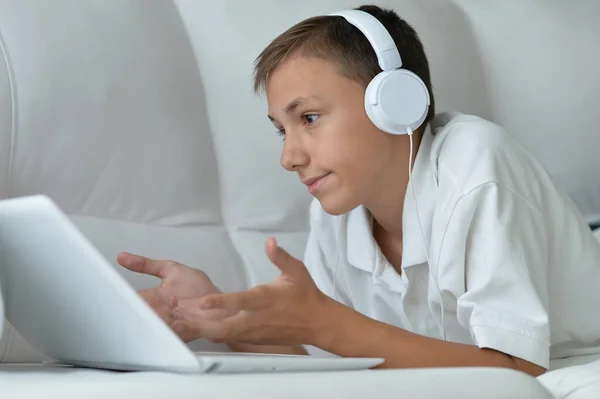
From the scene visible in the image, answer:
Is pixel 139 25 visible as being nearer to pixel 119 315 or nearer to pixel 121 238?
pixel 121 238

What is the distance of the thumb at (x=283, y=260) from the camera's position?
0.80 m

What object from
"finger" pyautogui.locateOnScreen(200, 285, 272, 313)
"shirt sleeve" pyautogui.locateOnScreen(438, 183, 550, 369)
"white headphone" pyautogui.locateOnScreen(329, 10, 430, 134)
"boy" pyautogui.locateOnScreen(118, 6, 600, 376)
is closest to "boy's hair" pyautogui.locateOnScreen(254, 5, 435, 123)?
"boy" pyautogui.locateOnScreen(118, 6, 600, 376)

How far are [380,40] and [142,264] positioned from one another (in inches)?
17.4

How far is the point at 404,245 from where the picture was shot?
1.24 meters

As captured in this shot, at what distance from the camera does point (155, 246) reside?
1.27 m

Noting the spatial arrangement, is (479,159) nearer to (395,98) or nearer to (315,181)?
(395,98)

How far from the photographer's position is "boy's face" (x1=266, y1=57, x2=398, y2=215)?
1.22 metres

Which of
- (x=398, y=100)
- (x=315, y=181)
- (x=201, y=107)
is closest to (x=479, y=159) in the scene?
(x=398, y=100)

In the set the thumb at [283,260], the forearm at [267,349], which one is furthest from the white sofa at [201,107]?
the thumb at [283,260]

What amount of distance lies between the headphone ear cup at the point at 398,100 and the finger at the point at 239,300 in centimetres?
38

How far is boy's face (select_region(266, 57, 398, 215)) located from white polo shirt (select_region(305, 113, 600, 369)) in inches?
3.4

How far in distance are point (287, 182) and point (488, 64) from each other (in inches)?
17.9

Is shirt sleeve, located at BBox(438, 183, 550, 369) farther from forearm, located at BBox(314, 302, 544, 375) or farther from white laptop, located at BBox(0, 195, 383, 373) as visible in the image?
white laptop, located at BBox(0, 195, 383, 373)

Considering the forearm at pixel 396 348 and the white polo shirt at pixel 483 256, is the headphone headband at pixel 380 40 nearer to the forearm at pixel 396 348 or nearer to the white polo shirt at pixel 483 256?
the white polo shirt at pixel 483 256
